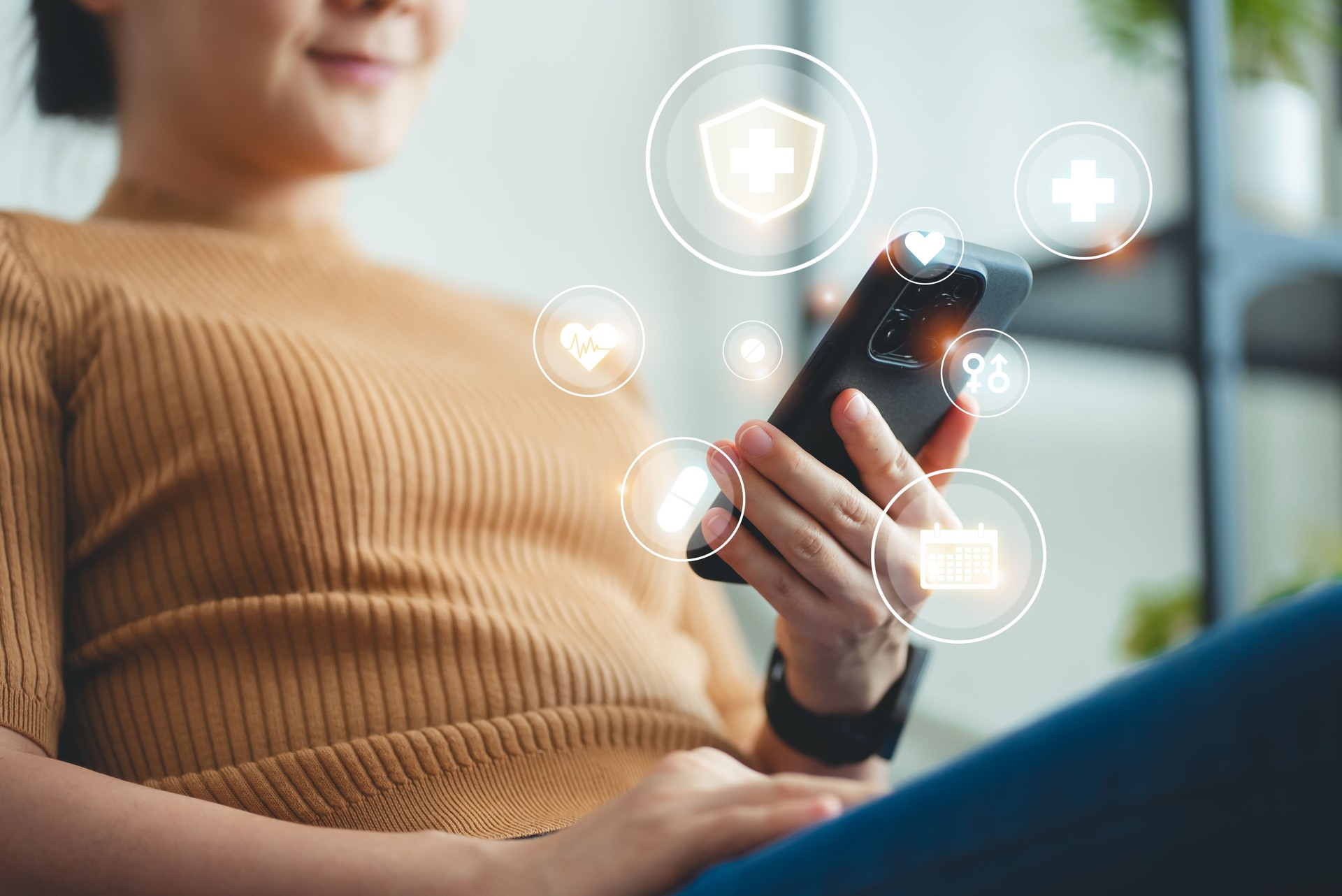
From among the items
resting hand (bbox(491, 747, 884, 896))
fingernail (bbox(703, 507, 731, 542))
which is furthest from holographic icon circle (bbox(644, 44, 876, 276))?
resting hand (bbox(491, 747, 884, 896))

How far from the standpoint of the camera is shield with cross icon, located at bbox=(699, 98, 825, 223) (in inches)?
18.3

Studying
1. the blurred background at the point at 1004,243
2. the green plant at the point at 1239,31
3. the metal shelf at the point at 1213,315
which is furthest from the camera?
the blurred background at the point at 1004,243

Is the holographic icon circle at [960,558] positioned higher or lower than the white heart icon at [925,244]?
lower

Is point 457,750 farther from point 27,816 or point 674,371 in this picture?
point 674,371

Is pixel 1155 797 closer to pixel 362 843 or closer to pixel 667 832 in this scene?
pixel 667 832

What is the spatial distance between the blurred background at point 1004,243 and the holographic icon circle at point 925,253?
2.60 feet

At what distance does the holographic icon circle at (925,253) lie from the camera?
368mm

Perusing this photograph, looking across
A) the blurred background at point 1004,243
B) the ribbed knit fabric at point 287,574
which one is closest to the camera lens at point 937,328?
the ribbed knit fabric at point 287,574

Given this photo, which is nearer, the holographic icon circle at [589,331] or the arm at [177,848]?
the arm at [177,848]

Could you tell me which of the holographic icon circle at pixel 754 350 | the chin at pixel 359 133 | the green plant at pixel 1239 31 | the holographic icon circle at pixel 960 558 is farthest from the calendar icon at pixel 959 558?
the green plant at pixel 1239 31

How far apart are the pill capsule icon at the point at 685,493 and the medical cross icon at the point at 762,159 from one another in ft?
0.46

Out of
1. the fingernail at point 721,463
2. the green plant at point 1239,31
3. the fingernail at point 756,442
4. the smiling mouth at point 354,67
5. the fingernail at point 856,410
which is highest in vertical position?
the green plant at point 1239,31

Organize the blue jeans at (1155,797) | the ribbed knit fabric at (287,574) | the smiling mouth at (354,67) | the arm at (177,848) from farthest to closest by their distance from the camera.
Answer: the smiling mouth at (354,67) < the ribbed knit fabric at (287,574) < the arm at (177,848) < the blue jeans at (1155,797)

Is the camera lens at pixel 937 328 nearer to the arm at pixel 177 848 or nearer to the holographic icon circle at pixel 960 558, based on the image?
the holographic icon circle at pixel 960 558
